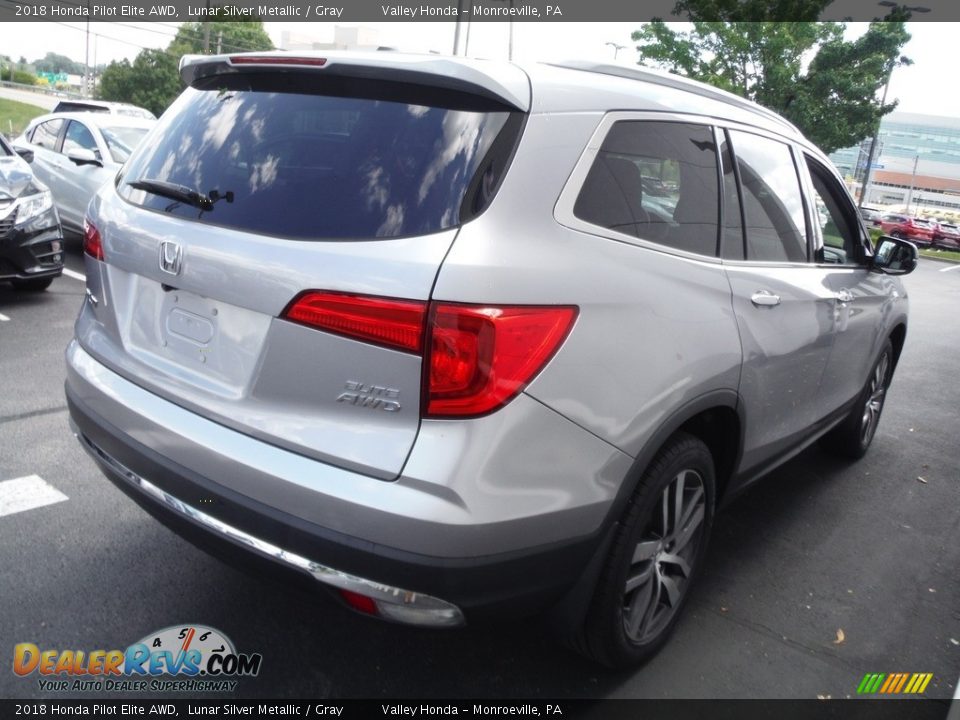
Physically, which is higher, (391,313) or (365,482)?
(391,313)

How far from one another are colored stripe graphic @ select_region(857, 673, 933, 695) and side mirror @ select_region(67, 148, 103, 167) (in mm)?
8234

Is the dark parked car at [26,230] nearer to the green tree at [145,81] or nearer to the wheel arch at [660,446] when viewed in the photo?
the wheel arch at [660,446]

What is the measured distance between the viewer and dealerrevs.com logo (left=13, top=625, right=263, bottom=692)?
247cm

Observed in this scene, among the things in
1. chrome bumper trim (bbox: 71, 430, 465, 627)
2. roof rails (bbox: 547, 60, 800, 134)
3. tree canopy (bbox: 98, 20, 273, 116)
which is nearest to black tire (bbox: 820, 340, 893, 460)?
roof rails (bbox: 547, 60, 800, 134)

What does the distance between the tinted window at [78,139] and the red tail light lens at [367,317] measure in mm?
8504

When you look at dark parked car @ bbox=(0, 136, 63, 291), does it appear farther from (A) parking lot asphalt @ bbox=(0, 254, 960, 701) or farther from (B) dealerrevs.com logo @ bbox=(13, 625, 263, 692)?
(B) dealerrevs.com logo @ bbox=(13, 625, 263, 692)

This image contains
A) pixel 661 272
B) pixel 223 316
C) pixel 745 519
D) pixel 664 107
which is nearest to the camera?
pixel 223 316

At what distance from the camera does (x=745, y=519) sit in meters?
4.03

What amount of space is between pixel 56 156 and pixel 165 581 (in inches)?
330

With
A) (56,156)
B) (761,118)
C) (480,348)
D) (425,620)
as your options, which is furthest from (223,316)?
(56,156)

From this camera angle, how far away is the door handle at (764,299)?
285cm

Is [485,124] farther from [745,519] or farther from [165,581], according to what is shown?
[745,519]

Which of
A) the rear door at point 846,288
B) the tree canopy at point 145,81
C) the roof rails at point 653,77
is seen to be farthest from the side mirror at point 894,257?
the tree canopy at point 145,81

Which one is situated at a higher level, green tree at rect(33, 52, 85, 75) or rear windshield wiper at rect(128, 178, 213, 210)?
rear windshield wiper at rect(128, 178, 213, 210)
